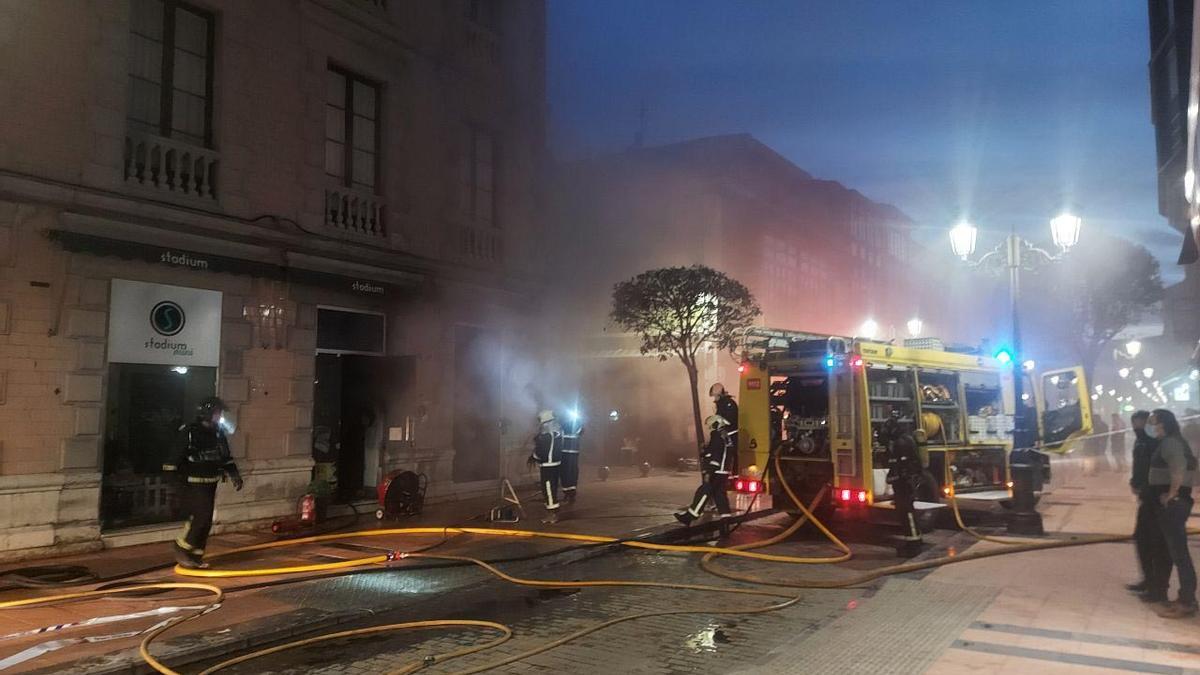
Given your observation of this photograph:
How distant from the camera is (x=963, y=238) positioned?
1153 cm

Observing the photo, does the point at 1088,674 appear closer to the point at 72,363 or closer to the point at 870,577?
the point at 870,577

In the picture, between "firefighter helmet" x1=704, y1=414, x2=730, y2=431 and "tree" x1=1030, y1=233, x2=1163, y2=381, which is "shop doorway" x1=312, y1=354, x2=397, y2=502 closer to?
"firefighter helmet" x1=704, y1=414, x2=730, y2=431

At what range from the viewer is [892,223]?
33.9 metres

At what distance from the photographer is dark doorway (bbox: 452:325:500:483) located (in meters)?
12.2

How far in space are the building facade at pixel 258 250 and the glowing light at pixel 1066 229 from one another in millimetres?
8597

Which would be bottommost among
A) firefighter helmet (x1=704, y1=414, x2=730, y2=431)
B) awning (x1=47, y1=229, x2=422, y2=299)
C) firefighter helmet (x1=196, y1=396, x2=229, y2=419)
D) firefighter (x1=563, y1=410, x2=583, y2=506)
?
firefighter (x1=563, y1=410, x2=583, y2=506)

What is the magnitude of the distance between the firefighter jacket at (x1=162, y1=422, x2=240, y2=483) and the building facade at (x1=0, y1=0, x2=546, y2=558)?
1.46m

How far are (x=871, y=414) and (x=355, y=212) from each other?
764 centimetres

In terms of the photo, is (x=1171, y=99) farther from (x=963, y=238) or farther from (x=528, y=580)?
(x=528, y=580)

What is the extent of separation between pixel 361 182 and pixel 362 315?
79.5 inches

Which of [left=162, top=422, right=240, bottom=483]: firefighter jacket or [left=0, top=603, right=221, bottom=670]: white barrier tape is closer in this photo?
[left=0, top=603, right=221, bottom=670]: white barrier tape

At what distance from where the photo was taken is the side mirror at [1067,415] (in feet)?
37.0

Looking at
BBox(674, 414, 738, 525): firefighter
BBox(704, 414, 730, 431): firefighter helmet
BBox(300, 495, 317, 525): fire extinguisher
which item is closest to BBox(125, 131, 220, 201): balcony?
BBox(300, 495, 317, 525): fire extinguisher

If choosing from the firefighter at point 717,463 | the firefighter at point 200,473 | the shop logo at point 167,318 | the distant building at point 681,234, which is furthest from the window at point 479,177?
the firefighter at point 200,473
